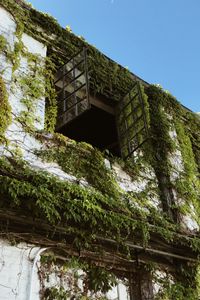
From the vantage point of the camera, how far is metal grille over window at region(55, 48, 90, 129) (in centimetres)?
637

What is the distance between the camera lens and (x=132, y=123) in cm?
717

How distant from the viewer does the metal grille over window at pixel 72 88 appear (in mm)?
6371

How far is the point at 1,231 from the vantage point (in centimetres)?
450

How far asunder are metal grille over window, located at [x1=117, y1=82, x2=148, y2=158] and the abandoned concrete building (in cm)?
3

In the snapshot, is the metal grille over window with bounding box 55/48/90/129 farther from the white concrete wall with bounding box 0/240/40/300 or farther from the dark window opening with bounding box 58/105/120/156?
the white concrete wall with bounding box 0/240/40/300

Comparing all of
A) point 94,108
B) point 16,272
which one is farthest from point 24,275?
point 94,108

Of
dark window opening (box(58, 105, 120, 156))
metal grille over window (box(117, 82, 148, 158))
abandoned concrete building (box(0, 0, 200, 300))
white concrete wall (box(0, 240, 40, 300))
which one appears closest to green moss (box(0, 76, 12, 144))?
abandoned concrete building (box(0, 0, 200, 300))

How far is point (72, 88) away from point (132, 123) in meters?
1.36

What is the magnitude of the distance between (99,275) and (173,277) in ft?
4.89

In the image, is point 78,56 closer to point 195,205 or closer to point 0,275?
point 195,205

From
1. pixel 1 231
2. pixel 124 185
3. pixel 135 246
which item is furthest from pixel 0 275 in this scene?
pixel 124 185

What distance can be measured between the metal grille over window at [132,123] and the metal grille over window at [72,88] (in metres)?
1.14

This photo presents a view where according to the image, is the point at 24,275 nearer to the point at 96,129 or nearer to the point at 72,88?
the point at 72,88

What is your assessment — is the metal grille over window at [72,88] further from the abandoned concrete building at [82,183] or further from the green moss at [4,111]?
the green moss at [4,111]
